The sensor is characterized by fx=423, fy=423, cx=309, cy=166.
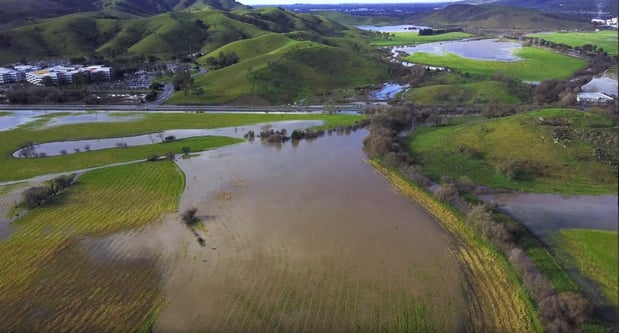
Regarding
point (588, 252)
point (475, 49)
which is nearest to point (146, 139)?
point (588, 252)

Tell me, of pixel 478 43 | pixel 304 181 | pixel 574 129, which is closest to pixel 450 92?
pixel 574 129

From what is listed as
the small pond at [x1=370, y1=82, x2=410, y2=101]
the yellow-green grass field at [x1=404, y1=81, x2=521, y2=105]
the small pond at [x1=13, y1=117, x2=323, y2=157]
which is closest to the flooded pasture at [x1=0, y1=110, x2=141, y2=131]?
the small pond at [x1=13, y1=117, x2=323, y2=157]

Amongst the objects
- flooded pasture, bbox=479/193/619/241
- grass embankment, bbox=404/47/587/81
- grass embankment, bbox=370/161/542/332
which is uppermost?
grass embankment, bbox=404/47/587/81

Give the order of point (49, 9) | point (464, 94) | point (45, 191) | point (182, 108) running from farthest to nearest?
point (49, 9) < point (464, 94) < point (182, 108) < point (45, 191)

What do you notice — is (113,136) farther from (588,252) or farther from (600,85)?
(600,85)

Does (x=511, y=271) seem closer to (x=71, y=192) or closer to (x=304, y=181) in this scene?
(x=304, y=181)

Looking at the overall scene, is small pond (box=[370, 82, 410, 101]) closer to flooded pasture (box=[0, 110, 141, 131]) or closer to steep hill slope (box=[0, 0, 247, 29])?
flooded pasture (box=[0, 110, 141, 131])
